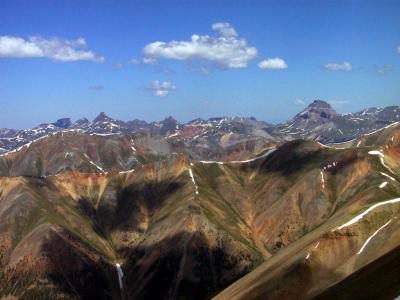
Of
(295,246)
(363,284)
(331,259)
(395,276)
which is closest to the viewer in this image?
(395,276)

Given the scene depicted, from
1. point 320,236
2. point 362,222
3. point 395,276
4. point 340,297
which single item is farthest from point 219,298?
point 395,276

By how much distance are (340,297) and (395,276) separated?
A: 11.8 meters

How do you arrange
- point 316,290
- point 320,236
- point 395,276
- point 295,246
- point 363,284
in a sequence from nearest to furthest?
point 395,276 → point 363,284 → point 316,290 → point 320,236 → point 295,246

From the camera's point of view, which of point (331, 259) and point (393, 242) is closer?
point (393, 242)

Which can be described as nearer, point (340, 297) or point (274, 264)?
point (340, 297)

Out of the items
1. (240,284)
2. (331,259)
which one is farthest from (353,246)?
(240,284)

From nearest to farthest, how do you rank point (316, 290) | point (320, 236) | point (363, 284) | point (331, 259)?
point (363, 284) < point (316, 290) < point (331, 259) < point (320, 236)

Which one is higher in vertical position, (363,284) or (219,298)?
(363,284)

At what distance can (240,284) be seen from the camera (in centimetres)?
15200

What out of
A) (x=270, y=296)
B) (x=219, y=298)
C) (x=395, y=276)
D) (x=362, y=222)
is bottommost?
(x=219, y=298)

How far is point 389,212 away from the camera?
154 m

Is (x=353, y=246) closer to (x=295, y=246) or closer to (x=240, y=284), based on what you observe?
(x=295, y=246)

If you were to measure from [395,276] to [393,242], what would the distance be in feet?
136

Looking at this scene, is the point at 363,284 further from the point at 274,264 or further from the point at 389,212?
the point at 389,212
